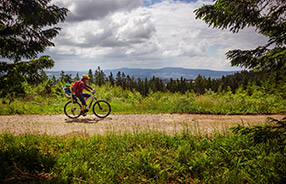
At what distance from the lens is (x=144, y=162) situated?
13.4ft

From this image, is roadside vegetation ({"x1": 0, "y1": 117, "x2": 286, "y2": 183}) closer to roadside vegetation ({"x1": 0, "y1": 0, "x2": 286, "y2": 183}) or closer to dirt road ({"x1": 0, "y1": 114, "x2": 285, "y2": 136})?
roadside vegetation ({"x1": 0, "y1": 0, "x2": 286, "y2": 183})

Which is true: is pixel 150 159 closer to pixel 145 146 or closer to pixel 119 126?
pixel 145 146

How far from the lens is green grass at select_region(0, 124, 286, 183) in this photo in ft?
11.6

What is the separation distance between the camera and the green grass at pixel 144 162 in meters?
3.53

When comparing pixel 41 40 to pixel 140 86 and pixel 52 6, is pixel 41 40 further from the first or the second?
pixel 140 86

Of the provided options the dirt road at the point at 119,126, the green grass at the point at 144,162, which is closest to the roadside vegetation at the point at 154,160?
the green grass at the point at 144,162

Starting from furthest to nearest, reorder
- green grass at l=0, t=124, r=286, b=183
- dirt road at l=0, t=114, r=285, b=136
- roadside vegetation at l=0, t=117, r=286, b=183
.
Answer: dirt road at l=0, t=114, r=285, b=136 → green grass at l=0, t=124, r=286, b=183 → roadside vegetation at l=0, t=117, r=286, b=183

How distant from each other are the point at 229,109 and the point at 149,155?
8051 millimetres

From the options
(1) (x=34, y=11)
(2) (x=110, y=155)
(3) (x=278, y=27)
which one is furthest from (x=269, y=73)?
(1) (x=34, y=11)

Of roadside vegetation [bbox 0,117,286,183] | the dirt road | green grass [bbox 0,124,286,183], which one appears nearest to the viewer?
roadside vegetation [bbox 0,117,286,183]

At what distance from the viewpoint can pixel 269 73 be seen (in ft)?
12.2

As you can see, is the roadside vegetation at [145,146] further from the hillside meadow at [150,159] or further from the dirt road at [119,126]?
the dirt road at [119,126]

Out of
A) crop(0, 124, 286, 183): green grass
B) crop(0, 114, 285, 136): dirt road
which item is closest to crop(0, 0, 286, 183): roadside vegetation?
crop(0, 124, 286, 183): green grass

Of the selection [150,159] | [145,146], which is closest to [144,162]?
[150,159]
